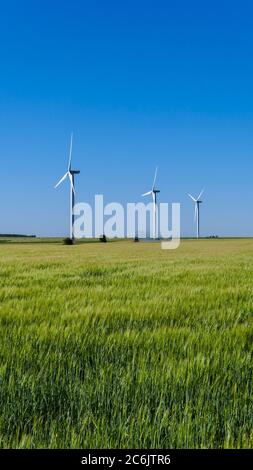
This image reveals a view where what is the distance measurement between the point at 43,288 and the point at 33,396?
Result: 24.1 ft


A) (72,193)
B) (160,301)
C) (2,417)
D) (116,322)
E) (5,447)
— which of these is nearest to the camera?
(5,447)

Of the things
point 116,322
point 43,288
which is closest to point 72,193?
point 43,288

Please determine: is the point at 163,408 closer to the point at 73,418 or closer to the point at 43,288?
the point at 73,418

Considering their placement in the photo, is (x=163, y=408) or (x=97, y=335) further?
(x=97, y=335)

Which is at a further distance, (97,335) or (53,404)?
(97,335)

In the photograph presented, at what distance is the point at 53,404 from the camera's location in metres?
3.15

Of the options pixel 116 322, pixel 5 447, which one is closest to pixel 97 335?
pixel 116 322

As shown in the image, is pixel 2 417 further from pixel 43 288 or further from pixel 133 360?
pixel 43 288

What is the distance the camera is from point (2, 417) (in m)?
2.85

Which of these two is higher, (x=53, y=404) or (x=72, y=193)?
(x=72, y=193)
